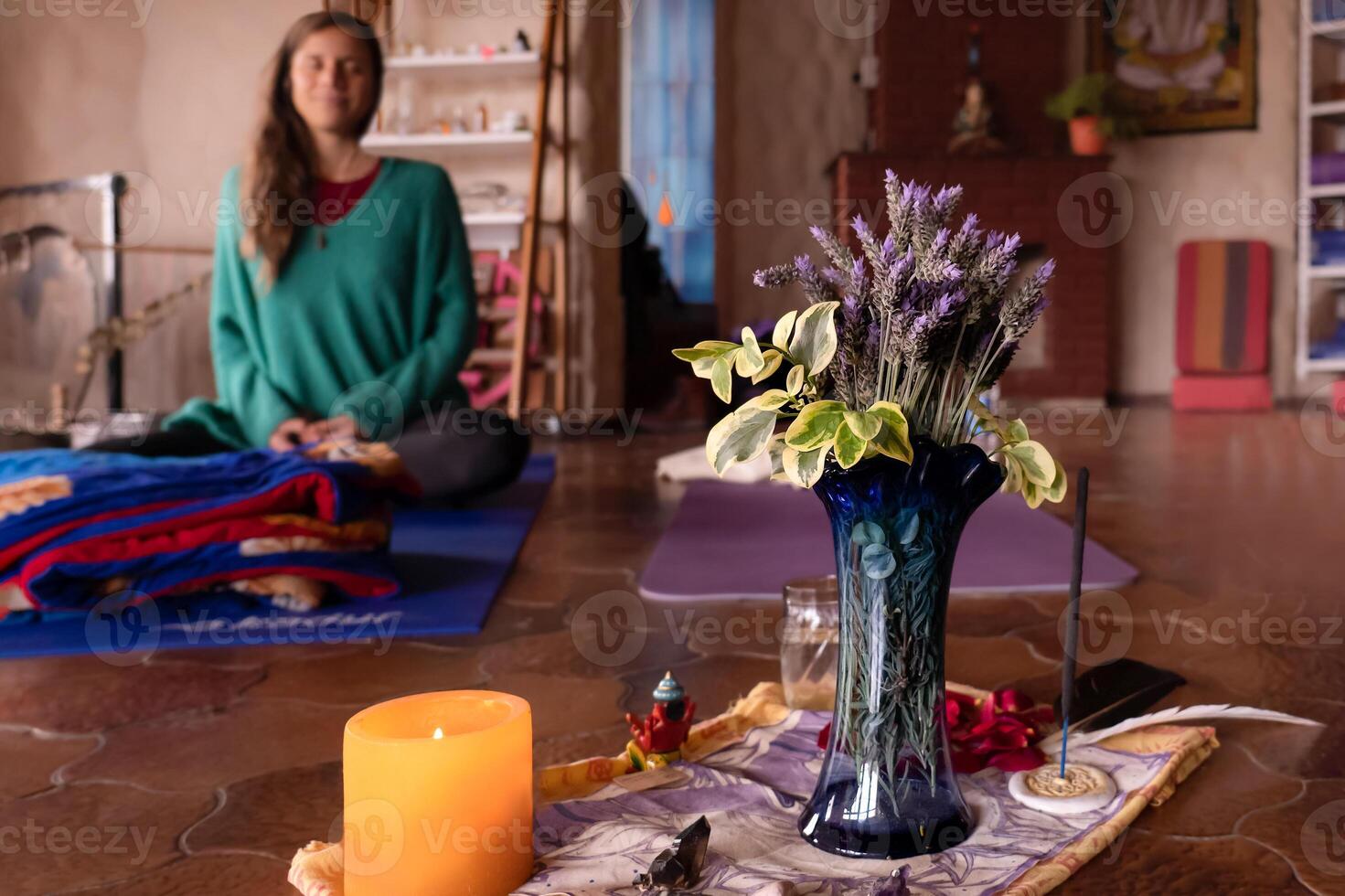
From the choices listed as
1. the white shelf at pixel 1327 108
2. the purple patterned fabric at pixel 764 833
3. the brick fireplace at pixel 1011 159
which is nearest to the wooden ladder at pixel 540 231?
the brick fireplace at pixel 1011 159

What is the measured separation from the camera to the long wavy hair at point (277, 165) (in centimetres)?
228

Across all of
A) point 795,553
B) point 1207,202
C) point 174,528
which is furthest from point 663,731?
point 1207,202

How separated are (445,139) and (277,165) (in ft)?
6.65

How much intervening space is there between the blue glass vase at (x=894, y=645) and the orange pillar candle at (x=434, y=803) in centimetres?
21

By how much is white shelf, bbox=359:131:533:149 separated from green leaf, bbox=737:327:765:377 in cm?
376

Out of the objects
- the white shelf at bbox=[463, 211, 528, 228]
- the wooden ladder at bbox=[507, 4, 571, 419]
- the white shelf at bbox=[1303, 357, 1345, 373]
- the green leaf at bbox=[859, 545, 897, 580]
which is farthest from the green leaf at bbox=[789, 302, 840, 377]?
the white shelf at bbox=[1303, 357, 1345, 373]

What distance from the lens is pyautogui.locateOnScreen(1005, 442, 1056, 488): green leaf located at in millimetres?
691

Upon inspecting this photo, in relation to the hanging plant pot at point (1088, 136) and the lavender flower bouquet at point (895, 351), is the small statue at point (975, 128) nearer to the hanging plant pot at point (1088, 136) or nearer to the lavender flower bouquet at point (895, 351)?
the hanging plant pot at point (1088, 136)

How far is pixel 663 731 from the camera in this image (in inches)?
36.0

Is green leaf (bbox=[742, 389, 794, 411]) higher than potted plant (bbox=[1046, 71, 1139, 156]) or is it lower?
lower

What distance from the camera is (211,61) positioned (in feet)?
14.1

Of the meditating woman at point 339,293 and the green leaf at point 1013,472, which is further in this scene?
the meditating woman at point 339,293

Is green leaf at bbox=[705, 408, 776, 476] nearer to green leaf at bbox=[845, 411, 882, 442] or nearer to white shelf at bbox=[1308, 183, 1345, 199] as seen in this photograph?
green leaf at bbox=[845, 411, 882, 442]

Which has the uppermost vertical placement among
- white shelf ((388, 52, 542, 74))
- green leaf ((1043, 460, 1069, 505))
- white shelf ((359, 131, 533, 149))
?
white shelf ((388, 52, 542, 74))
